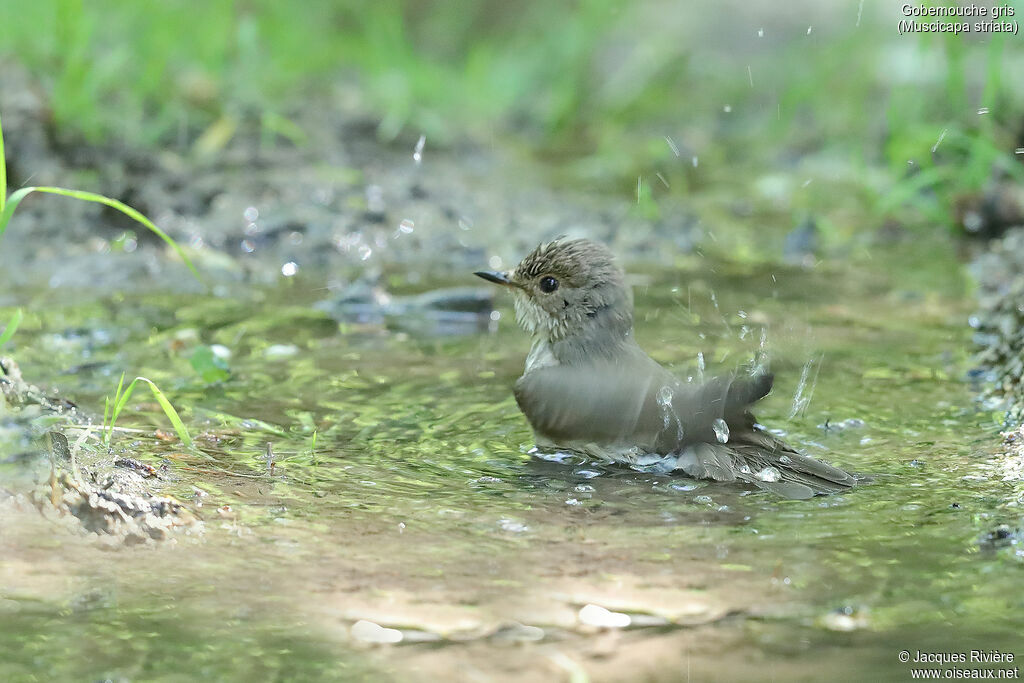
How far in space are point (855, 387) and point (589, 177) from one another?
4.28 meters

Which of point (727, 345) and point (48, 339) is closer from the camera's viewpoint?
point (48, 339)

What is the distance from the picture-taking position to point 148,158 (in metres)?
7.25

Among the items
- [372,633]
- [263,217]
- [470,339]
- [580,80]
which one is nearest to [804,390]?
[470,339]

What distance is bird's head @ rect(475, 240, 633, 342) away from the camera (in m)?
4.63

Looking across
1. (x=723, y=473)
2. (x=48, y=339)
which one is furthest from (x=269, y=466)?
(x=48, y=339)

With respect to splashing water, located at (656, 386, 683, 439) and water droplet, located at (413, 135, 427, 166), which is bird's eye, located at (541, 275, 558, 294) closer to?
splashing water, located at (656, 386, 683, 439)

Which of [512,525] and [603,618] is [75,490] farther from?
[603,618]

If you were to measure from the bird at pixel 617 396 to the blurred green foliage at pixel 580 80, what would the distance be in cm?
295

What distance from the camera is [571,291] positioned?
4.71 metres

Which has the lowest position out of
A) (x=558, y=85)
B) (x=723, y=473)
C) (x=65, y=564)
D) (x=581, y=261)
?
(x=65, y=564)

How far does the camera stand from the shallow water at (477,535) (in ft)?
8.52

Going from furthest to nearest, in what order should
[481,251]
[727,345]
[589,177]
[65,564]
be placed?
[589,177], [481,251], [727,345], [65,564]

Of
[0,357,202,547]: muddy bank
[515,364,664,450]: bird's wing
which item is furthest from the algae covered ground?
[515,364,664,450]: bird's wing

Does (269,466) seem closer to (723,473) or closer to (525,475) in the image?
(525,475)
